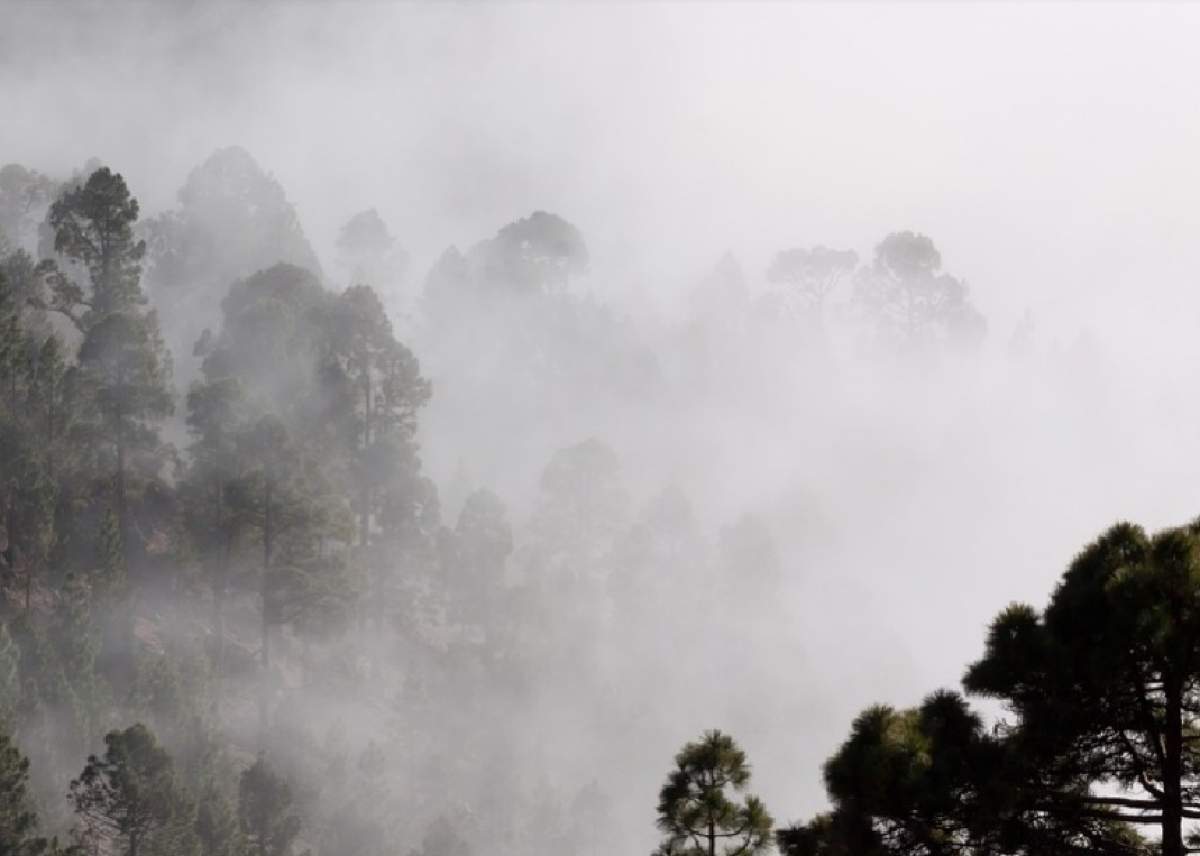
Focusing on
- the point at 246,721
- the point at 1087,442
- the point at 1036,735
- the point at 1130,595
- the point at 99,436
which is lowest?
the point at 1036,735

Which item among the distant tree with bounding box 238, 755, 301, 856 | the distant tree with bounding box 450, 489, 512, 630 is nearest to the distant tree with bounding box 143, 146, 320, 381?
the distant tree with bounding box 450, 489, 512, 630

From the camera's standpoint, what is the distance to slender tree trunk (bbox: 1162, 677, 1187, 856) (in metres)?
13.2

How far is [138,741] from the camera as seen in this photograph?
35.7 metres

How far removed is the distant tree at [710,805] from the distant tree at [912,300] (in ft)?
338

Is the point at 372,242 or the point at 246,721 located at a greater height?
the point at 372,242

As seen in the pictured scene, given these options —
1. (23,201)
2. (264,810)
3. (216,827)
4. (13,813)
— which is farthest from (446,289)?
(13,813)

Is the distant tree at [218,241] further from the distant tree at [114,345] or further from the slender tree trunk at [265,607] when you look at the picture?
the slender tree trunk at [265,607]

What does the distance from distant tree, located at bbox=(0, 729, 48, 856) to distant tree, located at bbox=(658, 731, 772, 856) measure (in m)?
20.9

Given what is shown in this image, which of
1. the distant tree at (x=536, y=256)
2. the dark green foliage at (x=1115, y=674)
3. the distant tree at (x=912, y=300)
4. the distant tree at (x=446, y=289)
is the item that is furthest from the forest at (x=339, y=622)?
the distant tree at (x=912, y=300)

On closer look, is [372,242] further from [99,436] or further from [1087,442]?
[1087,442]

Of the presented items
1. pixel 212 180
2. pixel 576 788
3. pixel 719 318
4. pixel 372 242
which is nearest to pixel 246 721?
pixel 576 788

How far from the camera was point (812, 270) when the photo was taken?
407 feet

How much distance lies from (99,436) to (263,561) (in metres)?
8.98

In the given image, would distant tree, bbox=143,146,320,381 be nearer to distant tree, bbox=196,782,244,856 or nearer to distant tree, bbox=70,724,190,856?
distant tree, bbox=196,782,244,856
